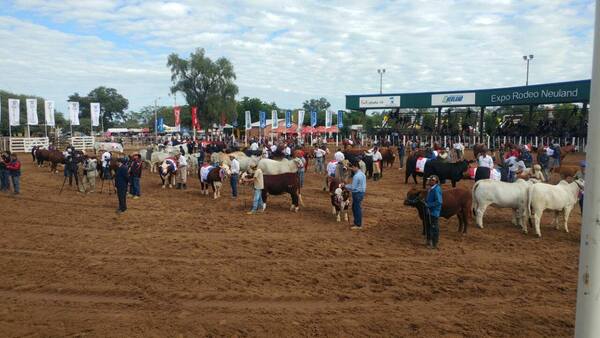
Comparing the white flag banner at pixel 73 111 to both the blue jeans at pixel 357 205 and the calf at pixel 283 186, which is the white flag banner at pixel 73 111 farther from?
the blue jeans at pixel 357 205

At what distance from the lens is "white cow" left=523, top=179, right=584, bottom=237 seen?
36.8 ft

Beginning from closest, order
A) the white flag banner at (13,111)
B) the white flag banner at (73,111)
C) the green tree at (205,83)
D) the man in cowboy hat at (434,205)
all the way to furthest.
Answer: the man in cowboy hat at (434,205) < the white flag banner at (13,111) < the white flag banner at (73,111) < the green tree at (205,83)

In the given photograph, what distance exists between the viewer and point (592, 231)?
276cm

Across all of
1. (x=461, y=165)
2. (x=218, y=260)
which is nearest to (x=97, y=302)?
(x=218, y=260)

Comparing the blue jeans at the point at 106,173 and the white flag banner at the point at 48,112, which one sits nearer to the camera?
the blue jeans at the point at 106,173

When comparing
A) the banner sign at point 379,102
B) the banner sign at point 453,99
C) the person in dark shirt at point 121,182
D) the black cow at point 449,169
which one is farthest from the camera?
the banner sign at point 379,102

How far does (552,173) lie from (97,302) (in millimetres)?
22306

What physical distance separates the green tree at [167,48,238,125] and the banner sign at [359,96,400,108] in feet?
83.9

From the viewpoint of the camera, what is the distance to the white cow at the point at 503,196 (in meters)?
11.7

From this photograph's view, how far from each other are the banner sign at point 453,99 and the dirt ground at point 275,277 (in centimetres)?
3024

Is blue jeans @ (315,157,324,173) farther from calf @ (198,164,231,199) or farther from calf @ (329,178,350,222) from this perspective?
calf @ (329,178,350,222)

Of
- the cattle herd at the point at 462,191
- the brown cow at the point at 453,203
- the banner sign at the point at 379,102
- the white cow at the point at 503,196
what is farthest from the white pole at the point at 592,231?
the banner sign at the point at 379,102

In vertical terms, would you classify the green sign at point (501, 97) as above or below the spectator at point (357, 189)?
above

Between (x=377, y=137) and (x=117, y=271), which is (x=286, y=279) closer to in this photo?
(x=117, y=271)
